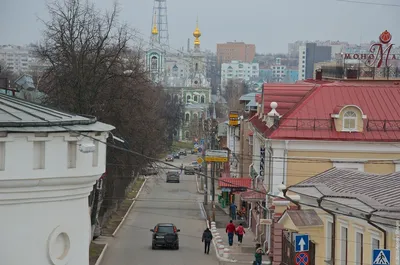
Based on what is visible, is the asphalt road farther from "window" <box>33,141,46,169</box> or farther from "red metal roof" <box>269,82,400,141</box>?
"window" <box>33,141,46,169</box>

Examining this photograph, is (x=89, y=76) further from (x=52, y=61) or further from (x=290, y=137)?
(x=290, y=137)

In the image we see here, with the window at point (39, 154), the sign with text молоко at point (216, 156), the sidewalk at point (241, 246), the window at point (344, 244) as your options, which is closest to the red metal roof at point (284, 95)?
the sidewalk at point (241, 246)

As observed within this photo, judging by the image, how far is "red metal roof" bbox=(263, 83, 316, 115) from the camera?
3666 cm

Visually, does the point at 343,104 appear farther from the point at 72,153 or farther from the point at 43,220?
the point at 43,220

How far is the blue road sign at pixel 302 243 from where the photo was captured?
1925 centimetres

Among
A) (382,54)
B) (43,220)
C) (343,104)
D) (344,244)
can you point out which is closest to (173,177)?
(382,54)

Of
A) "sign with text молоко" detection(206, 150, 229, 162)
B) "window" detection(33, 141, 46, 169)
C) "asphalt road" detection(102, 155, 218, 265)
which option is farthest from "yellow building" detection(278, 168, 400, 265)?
"sign with text молоко" detection(206, 150, 229, 162)

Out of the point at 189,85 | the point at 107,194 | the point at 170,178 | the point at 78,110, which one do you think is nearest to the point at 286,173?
the point at 78,110

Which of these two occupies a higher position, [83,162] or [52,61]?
[52,61]

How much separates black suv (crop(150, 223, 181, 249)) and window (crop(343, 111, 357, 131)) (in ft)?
27.2

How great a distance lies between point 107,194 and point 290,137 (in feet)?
45.9

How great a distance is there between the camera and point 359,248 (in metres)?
17.1

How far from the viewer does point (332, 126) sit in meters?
34.2

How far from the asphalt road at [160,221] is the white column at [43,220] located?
22.6 meters
